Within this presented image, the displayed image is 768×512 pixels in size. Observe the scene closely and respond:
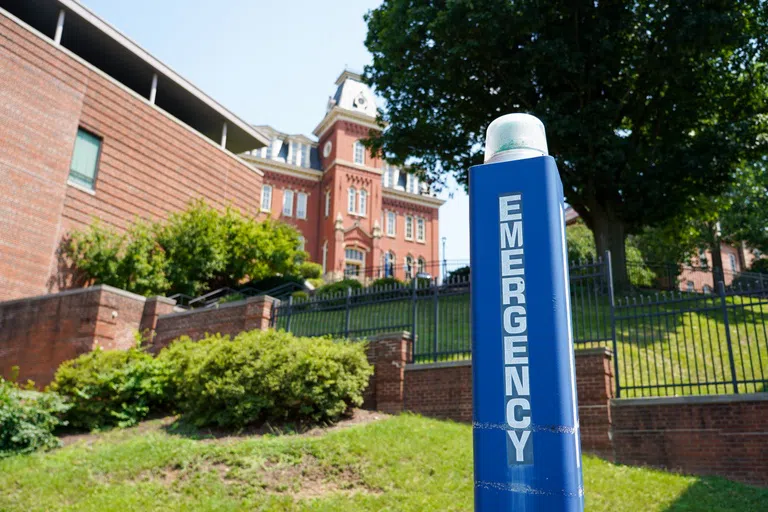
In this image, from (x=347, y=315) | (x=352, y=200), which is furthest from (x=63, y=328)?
(x=352, y=200)

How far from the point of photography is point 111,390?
485 inches

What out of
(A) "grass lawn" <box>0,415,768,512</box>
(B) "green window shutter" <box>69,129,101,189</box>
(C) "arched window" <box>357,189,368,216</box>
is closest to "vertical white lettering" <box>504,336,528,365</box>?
(A) "grass lawn" <box>0,415,768,512</box>

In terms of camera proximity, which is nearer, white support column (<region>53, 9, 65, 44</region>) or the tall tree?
the tall tree

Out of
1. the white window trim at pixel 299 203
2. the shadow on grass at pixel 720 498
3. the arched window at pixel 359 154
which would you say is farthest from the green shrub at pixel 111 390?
the arched window at pixel 359 154

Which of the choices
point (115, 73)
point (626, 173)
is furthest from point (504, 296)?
point (115, 73)

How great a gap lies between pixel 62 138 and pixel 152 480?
19.0 meters

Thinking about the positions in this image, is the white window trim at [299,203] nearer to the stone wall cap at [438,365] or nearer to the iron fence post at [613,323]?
the stone wall cap at [438,365]

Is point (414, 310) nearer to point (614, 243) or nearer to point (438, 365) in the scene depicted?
point (438, 365)

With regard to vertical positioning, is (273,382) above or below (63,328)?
below

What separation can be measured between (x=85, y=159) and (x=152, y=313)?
9.74 m

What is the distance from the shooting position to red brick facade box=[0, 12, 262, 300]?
21.9m

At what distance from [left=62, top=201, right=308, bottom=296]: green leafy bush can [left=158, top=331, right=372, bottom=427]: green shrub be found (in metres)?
13.3

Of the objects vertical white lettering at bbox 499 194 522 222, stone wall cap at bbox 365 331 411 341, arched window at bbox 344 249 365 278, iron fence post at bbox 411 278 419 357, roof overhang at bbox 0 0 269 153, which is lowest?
vertical white lettering at bbox 499 194 522 222

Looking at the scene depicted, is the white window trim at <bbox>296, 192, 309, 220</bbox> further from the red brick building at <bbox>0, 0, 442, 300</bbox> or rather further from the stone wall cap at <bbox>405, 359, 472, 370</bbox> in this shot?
the stone wall cap at <bbox>405, 359, 472, 370</bbox>
